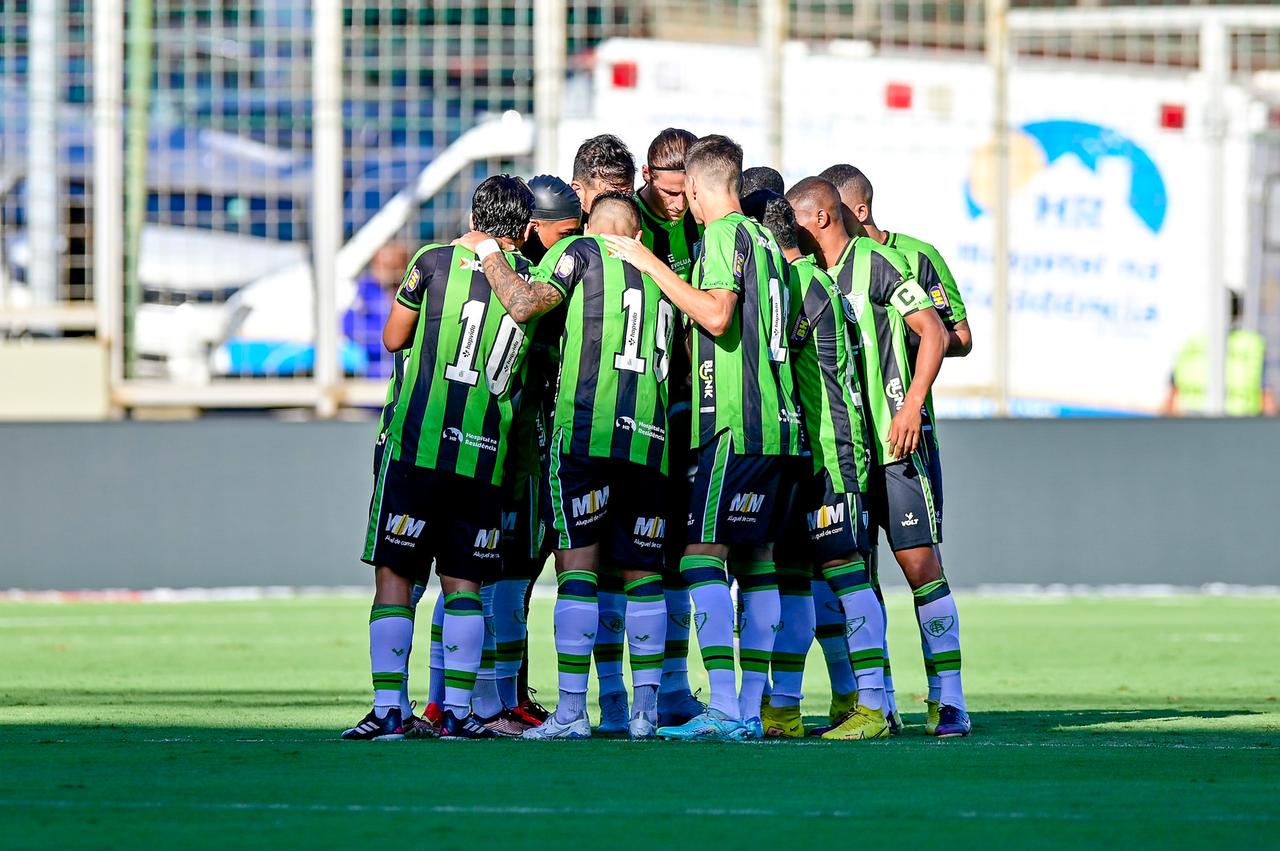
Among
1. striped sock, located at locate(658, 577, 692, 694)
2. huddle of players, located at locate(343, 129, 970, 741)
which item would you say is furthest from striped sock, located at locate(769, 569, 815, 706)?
striped sock, located at locate(658, 577, 692, 694)

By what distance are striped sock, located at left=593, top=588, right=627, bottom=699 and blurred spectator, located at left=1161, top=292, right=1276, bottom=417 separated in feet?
34.0

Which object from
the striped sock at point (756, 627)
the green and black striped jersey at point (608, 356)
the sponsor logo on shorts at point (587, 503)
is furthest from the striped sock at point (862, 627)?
the sponsor logo on shorts at point (587, 503)

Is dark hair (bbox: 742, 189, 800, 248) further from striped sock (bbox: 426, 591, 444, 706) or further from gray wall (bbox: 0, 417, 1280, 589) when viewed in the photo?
gray wall (bbox: 0, 417, 1280, 589)

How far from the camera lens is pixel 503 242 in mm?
7445

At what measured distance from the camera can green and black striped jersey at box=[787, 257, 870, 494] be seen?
7461mm

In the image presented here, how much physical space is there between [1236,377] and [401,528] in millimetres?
11655

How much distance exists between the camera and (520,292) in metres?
7.14

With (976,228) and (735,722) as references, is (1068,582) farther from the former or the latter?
(735,722)

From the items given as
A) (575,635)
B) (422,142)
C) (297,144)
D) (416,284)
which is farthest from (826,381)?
(297,144)

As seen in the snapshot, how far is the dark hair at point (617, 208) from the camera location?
291 inches

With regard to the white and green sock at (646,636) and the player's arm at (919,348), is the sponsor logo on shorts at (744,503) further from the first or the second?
the player's arm at (919,348)

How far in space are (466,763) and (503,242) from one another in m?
1.98

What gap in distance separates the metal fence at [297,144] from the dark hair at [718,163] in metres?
10.1

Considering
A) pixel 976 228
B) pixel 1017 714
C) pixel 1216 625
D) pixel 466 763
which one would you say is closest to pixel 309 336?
pixel 976 228
